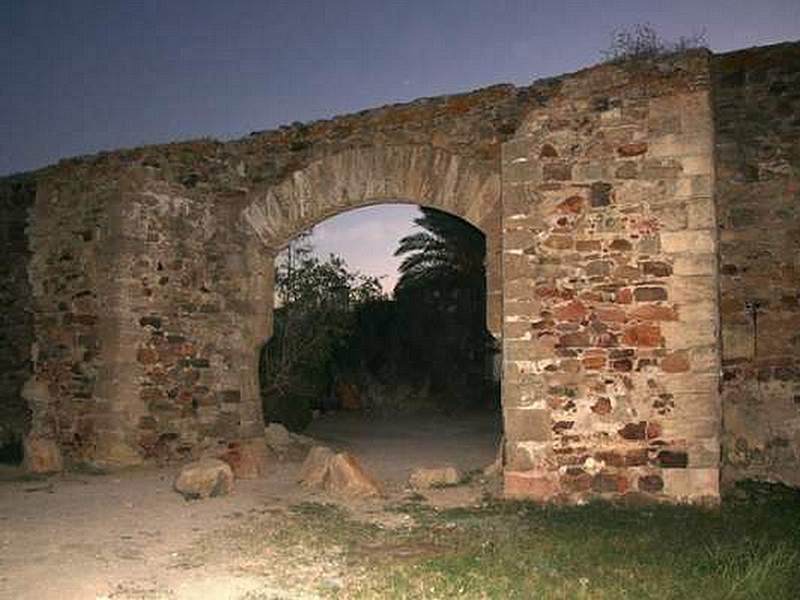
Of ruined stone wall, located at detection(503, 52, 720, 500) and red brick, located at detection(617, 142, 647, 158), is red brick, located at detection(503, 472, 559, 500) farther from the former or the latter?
red brick, located at detection(617, 142, 647, 158)

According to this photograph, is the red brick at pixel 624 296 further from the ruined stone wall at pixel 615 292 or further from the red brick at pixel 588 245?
the red brick at pixel 588 245

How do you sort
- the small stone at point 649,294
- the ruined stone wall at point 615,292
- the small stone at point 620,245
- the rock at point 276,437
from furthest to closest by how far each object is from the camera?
the rock at point 276,437
the small stone at point 620,245
the small stone at point 649,294
the ruined stone wall at point 615,292

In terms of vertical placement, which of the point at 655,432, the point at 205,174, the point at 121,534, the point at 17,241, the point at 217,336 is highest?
the point at 205,174

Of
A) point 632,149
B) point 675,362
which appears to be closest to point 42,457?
point 675,362

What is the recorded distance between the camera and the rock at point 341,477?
640cm

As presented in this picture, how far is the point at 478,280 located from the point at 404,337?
2165mm

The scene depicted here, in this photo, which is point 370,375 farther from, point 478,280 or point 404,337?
point 478,280

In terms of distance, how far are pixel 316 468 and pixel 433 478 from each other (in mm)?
1055

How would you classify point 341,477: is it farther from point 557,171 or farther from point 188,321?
point 557,171

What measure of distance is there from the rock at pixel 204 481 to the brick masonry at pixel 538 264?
1396 millimetres

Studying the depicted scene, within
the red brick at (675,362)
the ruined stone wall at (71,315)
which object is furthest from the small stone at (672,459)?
the ruined stone wall at (71,315)

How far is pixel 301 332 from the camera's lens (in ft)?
37.5

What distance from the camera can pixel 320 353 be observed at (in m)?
11.6

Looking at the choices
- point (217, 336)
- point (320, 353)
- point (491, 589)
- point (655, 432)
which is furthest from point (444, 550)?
point (320, 353)
